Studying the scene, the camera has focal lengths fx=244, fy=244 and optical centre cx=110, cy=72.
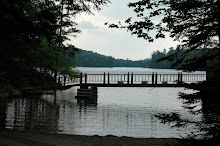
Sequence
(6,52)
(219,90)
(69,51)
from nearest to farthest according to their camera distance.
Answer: (219,90) → (6,52) → (69,51)

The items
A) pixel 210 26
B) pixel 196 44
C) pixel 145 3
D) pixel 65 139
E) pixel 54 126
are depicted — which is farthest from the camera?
pixel 54 126

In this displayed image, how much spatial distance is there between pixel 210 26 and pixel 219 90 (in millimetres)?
1501

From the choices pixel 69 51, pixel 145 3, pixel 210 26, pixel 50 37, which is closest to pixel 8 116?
pixel 50 37

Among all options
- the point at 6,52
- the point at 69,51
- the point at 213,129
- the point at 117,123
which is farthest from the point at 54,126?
the point at 69,51

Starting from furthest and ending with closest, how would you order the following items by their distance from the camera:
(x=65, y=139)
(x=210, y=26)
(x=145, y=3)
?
1. (x=145, y=3)
2. (x=65, y=139)
3. (x=210, y=26)

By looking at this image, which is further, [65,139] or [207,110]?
[65,139]

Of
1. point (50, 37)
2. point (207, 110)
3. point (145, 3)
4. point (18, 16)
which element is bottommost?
point (207, 110)

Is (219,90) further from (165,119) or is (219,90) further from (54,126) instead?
(54,126)

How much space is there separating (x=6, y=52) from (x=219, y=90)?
6651 millimetres

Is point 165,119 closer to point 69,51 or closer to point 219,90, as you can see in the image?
point 219,90

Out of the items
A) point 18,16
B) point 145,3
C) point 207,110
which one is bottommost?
point 207,110

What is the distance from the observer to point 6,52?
27.0ft

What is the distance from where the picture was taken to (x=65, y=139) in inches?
373

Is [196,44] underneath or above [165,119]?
above
